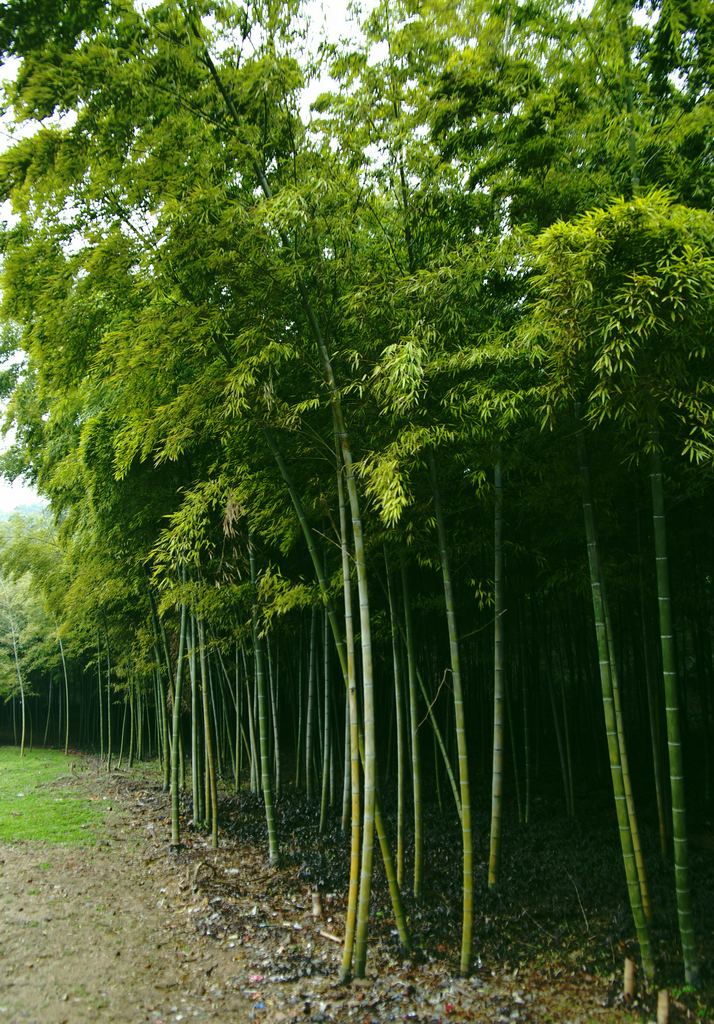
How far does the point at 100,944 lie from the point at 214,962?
80 centimetres

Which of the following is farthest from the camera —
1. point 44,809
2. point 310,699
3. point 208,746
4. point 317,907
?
point 44,809

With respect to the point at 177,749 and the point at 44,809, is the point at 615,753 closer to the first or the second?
the point at 177,749

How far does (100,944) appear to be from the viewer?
4117 mm

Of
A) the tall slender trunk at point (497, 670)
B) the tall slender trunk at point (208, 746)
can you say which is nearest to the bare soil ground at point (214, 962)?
the tall slender trunk at point (208, 746)

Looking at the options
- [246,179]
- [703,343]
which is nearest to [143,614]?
[246,179]

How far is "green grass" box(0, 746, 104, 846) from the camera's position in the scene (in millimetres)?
6722

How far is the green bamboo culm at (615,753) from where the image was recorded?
10.6ft

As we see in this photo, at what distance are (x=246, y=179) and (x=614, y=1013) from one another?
4890mm

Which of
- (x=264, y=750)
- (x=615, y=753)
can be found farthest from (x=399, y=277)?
(x=264, y=750)

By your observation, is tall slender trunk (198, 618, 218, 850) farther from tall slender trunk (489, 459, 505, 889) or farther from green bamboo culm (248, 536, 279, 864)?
tall slender trunk (489, 459, 505, 889)

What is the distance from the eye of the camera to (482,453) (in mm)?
3883

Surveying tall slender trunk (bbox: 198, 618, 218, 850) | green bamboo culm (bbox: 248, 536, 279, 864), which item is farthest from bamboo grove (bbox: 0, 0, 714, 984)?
tall slender trunk (bbox: 198, 618, 218, 850)

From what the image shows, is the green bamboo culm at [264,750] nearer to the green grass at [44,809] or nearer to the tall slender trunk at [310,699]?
the tall slender trunk at [310,699]

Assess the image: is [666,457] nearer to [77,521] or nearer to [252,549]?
[252,549]
